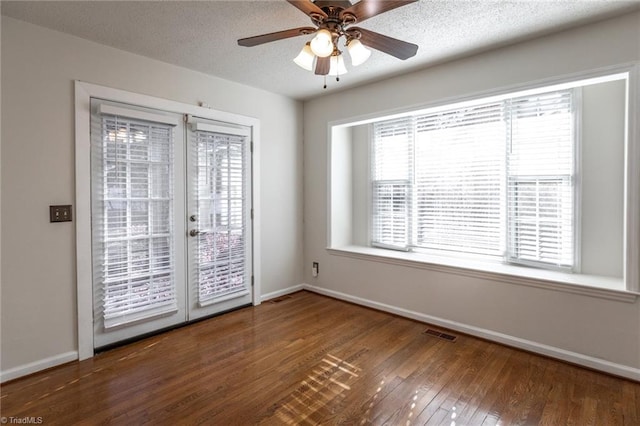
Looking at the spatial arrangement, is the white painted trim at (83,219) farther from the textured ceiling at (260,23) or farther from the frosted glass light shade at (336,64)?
the frosted glass light shade at (336,64)

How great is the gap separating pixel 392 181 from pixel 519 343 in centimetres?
217

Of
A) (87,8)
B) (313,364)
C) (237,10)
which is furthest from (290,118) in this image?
(313,364)

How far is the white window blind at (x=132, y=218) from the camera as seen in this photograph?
9.15ft

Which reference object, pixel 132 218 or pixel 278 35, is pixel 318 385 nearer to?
pixel 132 218

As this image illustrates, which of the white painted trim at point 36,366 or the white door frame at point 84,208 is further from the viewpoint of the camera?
the white door frame at point 84,208

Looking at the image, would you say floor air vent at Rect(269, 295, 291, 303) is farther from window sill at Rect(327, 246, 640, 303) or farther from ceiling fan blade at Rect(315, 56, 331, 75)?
ceiling fan blade at Rect(315, 56, 331, 75)

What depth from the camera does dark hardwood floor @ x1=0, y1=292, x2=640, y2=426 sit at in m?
2.00

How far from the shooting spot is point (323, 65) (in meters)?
2.33

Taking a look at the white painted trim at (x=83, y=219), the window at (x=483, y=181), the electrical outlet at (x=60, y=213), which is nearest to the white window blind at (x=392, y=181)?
the window at (x=483, y=181)

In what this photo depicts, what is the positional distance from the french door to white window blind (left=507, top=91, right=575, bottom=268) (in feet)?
9.26

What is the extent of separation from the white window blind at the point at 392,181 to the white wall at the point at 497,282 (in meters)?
0.47

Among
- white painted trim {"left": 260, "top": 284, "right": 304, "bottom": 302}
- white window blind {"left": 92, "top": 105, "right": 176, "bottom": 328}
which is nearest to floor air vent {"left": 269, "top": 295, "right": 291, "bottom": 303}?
white painted trim {"left": 260, "top": 284, "right": 304, "bottom": 302}

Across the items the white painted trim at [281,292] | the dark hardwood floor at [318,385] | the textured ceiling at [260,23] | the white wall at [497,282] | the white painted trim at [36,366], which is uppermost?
the textured ceiling at [260,23]

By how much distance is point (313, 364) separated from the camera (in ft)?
8.53
